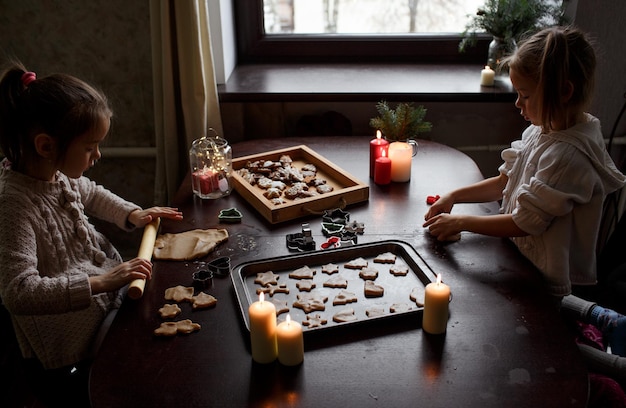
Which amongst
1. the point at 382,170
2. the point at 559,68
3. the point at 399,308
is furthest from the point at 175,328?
the point at 559,68

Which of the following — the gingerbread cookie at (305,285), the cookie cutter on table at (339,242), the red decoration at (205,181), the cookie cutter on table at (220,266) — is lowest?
the gingerbread cookie at (305,285)

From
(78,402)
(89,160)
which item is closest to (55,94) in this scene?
(89,160)

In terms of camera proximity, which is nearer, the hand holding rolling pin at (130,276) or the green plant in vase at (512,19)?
the hand holding rolling pin at (130,276)

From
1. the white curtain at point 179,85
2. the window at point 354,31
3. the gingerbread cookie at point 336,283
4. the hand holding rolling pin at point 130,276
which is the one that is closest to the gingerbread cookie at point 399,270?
the gingerbread cookie at point 336,283

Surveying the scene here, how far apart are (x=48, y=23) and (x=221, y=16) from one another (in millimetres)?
687

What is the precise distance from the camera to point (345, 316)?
126cm

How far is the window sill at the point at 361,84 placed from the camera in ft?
7.72

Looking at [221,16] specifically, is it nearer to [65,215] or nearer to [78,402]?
[65,215]

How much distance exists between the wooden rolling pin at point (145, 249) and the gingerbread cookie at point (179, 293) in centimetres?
6

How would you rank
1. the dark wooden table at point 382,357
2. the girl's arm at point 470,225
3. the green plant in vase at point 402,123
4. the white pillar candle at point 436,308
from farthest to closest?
1. the green plant in vase at point 402,123
2. the girl's arm at point 470,225
3. the white pillar candle at point 436,308
4. the dark wooden table at point 382,357

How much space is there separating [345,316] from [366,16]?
1851mm

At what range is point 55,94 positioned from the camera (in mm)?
1373

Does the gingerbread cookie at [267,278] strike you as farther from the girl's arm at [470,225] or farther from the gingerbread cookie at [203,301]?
the girl's arm at [470,225]

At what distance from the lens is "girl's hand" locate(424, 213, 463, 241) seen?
60.7 inches
